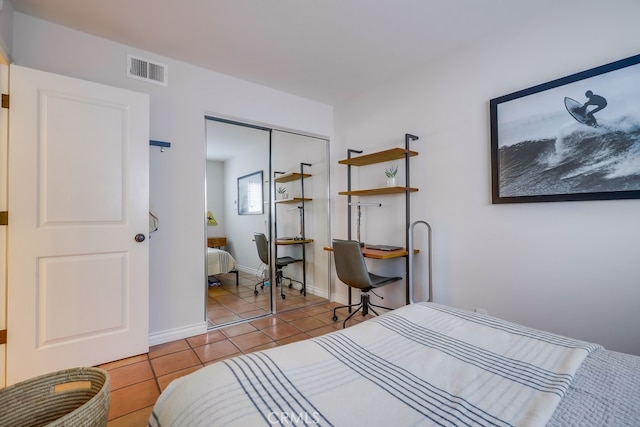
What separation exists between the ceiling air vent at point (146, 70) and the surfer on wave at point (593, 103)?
10.6ft

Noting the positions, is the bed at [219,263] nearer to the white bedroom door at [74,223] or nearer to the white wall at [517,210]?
the white bedroom door at [74,223]

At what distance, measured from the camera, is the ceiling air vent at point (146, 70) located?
2463 mm

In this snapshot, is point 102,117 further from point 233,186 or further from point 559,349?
point 559,349

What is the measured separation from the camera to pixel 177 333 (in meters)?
2.64

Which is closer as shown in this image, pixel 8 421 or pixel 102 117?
pixel 8 421

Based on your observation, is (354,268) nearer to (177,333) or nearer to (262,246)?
(262,246)

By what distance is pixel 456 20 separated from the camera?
A: 2.19 meters

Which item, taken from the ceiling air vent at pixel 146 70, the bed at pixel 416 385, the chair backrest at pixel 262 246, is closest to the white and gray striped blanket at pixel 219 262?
the chair backrest at pixel 262 246

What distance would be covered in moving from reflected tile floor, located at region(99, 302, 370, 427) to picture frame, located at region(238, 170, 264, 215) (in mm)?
1205

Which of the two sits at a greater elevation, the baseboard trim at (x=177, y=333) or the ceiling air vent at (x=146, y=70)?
the ceiling air vent at (x=146, y=70)

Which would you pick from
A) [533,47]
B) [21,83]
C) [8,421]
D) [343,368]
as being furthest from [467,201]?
Result: [21,83]

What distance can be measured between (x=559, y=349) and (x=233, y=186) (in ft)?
9.53

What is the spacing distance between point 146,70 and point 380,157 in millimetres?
2294

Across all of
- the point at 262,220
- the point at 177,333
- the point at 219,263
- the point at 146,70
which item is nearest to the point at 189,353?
the point at 177,333
